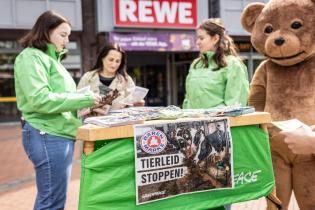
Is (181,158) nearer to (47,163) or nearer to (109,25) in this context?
(47,163)

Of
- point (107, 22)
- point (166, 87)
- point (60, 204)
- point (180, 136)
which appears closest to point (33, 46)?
point (60, 204)

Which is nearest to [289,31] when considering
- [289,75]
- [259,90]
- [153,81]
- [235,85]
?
[289,75]

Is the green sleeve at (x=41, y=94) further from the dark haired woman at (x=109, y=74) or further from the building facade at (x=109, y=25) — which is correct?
the building facade at (x=109, y=25)

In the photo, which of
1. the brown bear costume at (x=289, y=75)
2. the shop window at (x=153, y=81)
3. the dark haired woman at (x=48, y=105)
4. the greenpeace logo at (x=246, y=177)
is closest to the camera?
the greenpeace logo at (x=246, y=177)

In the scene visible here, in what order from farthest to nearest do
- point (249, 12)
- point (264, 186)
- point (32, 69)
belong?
point (249, 12)
point (32, 69)
point (264, 186)

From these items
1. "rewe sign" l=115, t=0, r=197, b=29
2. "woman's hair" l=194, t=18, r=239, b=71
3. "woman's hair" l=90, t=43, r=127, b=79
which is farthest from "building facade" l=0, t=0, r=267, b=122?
"woman's hair" l=194, t=18, r=239, b=71

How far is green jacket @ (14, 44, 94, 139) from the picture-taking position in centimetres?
252

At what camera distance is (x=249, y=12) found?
9.72 feet

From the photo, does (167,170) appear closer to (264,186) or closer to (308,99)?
(264,186)

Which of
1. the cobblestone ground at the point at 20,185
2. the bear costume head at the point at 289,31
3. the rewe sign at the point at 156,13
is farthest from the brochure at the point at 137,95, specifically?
the rewe sign at the point at 156,13

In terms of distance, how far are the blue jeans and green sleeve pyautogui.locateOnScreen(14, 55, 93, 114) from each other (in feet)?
0.64

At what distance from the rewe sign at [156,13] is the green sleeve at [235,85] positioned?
10.9 meters

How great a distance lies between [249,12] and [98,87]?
1.53 meters

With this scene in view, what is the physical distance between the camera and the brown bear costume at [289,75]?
8.75 feet
